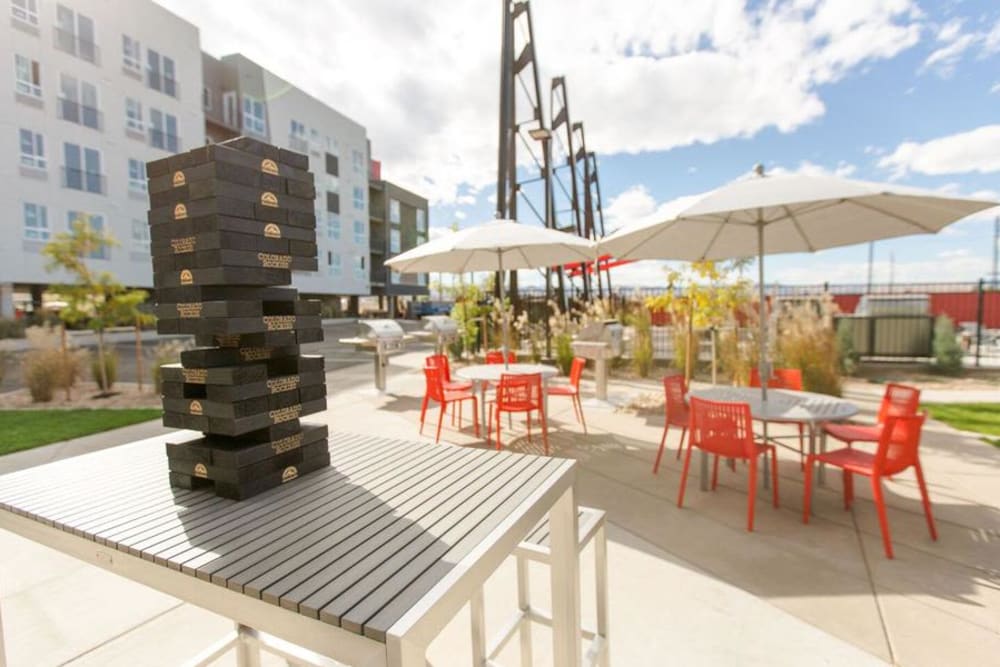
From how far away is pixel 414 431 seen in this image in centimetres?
535

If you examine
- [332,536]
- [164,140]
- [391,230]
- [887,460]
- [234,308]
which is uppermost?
[164,140]

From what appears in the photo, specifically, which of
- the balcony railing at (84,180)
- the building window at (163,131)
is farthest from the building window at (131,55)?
the balcony railing at (84,180)

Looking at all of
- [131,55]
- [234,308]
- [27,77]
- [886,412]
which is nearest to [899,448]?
[886,412]

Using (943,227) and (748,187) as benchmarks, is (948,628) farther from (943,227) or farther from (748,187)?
(943,227)

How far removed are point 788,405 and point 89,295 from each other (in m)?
10.0

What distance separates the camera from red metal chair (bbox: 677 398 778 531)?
296 cm

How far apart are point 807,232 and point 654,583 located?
3296 mm

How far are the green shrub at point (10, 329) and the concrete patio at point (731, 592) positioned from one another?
57.4 feet

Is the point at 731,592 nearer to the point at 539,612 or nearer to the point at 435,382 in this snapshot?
the point at 539,612

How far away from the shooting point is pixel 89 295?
26.2 feet

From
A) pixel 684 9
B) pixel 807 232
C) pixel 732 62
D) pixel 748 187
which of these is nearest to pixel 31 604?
pixel 748 187

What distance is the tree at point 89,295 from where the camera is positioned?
311 inches

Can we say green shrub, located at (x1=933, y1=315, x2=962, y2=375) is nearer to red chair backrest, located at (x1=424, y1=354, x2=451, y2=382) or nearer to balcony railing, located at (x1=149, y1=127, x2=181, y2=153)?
red chair backrest, located at (x1=424, y1=354, x2=451, y2=382)

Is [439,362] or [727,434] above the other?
[439,362]
